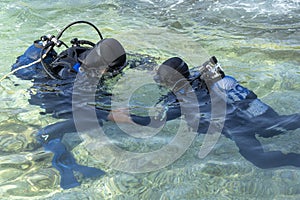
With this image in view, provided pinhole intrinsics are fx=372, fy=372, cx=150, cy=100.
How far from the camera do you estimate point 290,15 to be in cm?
791

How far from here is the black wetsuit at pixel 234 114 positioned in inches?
153

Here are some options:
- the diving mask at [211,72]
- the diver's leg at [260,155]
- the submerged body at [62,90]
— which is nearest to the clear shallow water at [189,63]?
the diver's leg at [260,155]

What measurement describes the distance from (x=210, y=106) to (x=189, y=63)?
83.0 inches

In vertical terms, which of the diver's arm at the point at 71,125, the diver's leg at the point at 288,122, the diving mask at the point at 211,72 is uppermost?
the diving mask at the point at 211,72

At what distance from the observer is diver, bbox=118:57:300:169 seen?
389 centimetres

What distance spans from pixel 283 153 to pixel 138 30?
466cm

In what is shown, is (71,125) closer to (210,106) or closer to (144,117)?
(144,117)

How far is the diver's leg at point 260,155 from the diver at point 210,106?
0.10ft

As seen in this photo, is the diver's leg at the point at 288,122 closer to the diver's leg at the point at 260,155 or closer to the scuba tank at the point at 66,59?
the diver's leg at the point at 260,155

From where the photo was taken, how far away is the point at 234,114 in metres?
3.98

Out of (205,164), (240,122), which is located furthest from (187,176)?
(240,122)

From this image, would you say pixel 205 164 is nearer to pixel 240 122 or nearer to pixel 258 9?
pixel 240 122

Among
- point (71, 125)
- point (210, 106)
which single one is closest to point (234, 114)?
point (210, 106)

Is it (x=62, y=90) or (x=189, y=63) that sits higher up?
(x=62, y=90)
